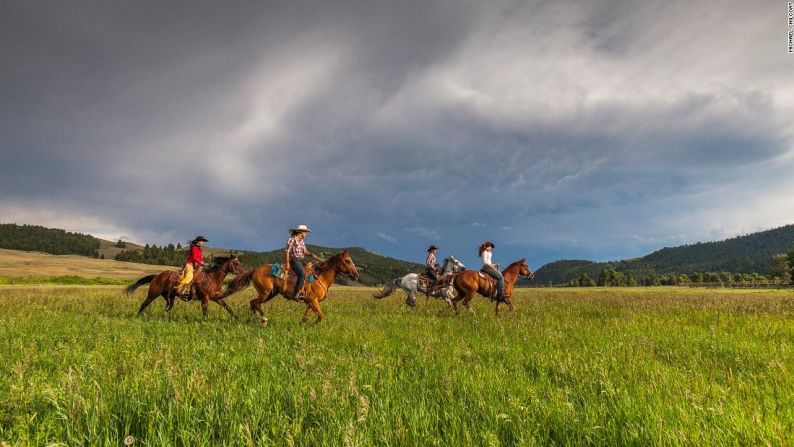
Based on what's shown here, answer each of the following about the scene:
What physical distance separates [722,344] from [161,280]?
1723cm

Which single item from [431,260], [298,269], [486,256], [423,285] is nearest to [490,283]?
[486,256]

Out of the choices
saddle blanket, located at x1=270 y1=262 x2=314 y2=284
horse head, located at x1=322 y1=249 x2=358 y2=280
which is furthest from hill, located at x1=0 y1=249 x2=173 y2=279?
horse head, located at x1=322 y1=249 x2=358 y2=280

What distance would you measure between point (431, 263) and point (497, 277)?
4.82 metres

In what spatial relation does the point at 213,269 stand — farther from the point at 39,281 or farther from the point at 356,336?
the point at 39,281

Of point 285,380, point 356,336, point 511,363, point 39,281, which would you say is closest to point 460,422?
point 285,380

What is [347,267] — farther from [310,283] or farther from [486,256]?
[486,256]

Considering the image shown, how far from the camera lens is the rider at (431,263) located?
1930 centimetres

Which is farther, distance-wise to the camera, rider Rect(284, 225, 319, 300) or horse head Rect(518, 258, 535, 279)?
horse head Rect(518, 258, 535, 279)

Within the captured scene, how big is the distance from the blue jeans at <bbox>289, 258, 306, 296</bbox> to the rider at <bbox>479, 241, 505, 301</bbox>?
8254 mm

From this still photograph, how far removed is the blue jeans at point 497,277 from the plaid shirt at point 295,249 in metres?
8.26

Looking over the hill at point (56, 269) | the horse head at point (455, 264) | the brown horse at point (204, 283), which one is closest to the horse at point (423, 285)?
the horse head at point (455, 264)

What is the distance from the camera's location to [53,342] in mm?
7000

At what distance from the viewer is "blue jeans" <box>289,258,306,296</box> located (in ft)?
40.2

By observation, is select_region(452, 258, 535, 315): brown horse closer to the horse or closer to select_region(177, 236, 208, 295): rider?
the horse
